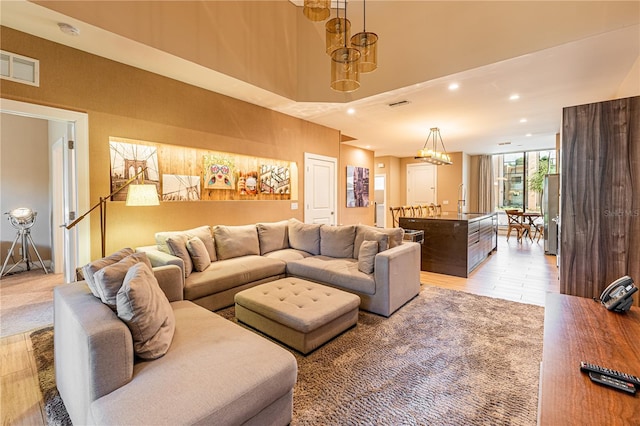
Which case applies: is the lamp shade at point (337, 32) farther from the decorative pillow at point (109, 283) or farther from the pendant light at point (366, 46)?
the decorative pillow at point (109, 283)

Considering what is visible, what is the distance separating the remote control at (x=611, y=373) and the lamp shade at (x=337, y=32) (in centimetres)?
260

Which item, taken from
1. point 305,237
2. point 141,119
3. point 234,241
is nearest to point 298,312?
point 234,241

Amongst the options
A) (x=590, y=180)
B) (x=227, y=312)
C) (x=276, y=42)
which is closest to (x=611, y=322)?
(x=590, y=180)

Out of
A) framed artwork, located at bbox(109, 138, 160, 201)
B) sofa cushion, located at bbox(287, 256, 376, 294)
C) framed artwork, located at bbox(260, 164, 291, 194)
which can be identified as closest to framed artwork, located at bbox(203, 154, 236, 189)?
framed artwork, located at bbox(260, 164, 291, 194)

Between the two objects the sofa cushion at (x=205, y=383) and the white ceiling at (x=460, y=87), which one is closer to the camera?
the sofa cushion at (x=205, y=383)

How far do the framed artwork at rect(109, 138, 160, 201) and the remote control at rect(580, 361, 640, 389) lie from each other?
13.8 feet

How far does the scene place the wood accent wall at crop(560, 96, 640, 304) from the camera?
7.64 ft

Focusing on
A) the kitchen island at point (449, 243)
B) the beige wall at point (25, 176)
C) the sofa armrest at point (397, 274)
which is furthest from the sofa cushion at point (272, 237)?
the beige wall at point (25, 176)

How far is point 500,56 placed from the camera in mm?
3078

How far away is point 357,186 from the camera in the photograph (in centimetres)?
756

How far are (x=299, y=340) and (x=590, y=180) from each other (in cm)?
291

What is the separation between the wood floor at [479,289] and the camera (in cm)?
178

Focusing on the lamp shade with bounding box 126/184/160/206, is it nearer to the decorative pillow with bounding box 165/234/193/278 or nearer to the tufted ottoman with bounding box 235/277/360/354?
the decorative pillow with bounding box 165/234/193/278

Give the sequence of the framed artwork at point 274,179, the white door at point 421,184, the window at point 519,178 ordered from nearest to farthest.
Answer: the framed artwork at point 274,179
the window at point 519,178
the white door at point 421,184
